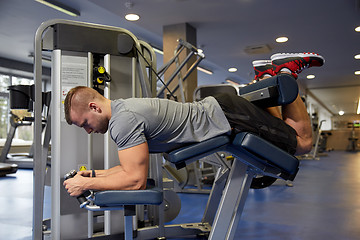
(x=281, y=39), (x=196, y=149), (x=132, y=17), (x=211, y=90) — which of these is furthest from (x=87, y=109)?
(x=281, y=39)

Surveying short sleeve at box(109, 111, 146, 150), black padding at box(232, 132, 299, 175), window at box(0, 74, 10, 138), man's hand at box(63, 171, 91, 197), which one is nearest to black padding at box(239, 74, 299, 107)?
black padding at box(232, 132, 299, 175)

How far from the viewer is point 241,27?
5629 millimetres

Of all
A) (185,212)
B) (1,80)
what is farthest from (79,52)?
(1,80)

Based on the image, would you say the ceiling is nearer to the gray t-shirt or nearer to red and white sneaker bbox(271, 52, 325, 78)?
red and white sneaker bbox(271, 52, 325, 78)

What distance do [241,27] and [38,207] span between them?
15.5 feet

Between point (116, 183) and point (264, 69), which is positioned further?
point (264, 69)

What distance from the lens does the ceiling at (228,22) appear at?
467 centimetres

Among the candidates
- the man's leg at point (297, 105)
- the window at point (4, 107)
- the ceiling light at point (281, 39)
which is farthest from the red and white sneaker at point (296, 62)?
the window at point (4, 107)

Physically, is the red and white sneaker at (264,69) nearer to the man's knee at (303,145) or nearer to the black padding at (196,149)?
the man's knee at (303,145)

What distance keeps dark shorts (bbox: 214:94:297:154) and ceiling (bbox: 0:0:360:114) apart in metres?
3.51

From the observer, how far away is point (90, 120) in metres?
1.35

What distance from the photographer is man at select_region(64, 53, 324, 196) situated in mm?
1188

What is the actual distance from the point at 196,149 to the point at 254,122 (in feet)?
0.89

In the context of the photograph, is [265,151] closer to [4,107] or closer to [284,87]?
[284,87]
